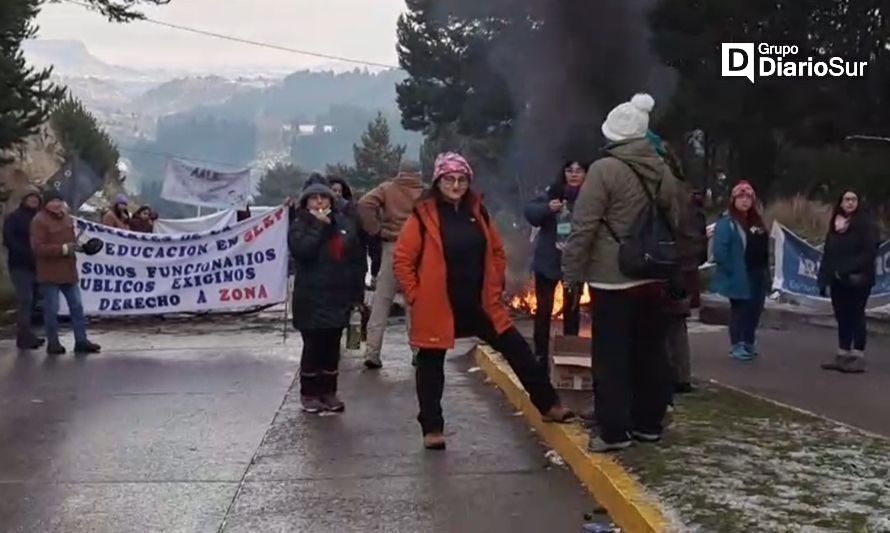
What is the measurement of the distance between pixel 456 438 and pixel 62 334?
747 cm

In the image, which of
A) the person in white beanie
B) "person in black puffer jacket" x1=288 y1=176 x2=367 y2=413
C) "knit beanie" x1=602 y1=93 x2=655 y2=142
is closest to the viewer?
the person in white beanie

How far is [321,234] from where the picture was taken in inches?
315

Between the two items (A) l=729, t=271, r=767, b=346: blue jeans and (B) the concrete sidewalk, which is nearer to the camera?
(B) the concrete sidewalk

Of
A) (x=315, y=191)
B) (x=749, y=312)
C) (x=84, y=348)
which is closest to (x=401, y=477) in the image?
(x=315, y=191)

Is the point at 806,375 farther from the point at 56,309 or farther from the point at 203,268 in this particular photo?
Result: the point at 203,268

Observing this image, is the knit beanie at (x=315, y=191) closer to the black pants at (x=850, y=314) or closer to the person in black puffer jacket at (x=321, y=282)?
the person in black puffer jacket at (x=321, y=282)

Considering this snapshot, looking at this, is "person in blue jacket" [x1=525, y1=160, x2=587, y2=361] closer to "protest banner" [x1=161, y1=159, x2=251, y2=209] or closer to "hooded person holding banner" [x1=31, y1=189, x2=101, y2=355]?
"hooded person holding banner" [x1=31, y1=189, x2=101, y2=355]

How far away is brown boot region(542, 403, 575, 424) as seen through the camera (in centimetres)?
699

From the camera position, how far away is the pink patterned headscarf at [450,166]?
6879 millimetres

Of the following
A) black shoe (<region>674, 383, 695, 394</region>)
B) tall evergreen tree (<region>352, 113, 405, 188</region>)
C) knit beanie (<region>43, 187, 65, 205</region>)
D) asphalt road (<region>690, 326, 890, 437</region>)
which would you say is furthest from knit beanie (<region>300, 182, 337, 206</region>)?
tall evergreen tree (<region>352, 113, 405, 188</region>)

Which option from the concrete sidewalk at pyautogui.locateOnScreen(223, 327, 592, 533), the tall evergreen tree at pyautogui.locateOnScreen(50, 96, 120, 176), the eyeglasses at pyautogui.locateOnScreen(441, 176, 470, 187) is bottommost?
the concrete sidewalk at pyautogui.locateOnScreen(223, 327, 592, 533)

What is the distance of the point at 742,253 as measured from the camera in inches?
434

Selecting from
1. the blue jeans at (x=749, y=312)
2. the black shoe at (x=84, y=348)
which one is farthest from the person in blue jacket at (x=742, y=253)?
the black shoe at (x=84, y=348)

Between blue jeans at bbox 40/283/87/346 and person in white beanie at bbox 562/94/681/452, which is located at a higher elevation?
person in white beanie at bbox 562/94/681/452
